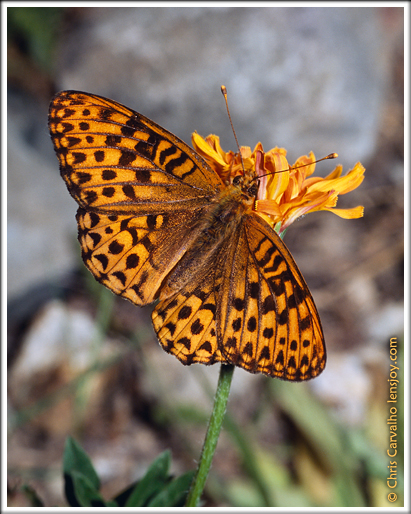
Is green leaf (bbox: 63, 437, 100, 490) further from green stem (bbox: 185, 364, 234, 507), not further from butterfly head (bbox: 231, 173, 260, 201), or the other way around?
butterfly head (bbox: 231, 173, 260, 201)

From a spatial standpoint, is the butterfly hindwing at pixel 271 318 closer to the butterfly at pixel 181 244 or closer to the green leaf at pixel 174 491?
the butterfly at pixel 181 244

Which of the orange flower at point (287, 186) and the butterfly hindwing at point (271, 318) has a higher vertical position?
the orange flower at point (287, 186)

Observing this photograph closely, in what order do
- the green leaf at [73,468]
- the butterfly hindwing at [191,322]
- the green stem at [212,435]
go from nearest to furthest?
the green stem at [212,435] → the butterfly hindwing at [191,322] → the green leaf at [73,468]

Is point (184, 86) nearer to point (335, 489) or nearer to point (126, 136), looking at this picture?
point (126, 136)

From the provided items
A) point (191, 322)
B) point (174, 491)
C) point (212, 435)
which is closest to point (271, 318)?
point (191, 322)

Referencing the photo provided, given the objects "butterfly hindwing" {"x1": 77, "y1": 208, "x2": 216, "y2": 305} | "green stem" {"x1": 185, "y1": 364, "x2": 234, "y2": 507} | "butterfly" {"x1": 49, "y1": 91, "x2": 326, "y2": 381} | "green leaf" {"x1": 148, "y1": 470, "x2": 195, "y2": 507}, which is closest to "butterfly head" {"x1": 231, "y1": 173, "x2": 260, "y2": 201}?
"butterfly" {"x1": 49, "y1": 91, "x2": 326, "y2": 381}

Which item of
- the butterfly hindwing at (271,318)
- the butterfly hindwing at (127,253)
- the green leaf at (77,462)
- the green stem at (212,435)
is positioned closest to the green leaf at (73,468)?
the green leaf at (77,462)

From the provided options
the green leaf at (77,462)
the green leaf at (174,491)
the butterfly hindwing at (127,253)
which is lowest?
the green leaf at (174,491)

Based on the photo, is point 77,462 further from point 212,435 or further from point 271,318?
point 271,318
